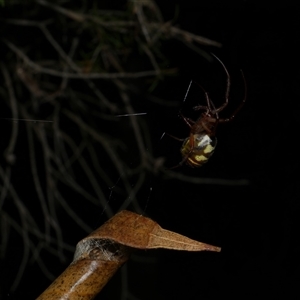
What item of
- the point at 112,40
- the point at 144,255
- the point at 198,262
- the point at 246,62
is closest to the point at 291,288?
the point at 198,262

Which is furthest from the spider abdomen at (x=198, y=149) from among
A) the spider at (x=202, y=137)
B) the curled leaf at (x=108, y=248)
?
the curled leaf at (x=108, y=248)

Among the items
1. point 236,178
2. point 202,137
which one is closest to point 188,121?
point 202,137

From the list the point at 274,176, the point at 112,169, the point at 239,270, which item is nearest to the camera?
the point at 112,169

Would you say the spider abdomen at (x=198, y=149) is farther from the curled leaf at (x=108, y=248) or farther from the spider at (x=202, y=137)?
the curled leaf at (x=108, y=248)

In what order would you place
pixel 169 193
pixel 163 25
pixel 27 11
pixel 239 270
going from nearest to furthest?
pixel 163 25 → pixel 27 11 → pixel 169 193 → pixel 239 270

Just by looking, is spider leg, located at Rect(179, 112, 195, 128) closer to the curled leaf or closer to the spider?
the spider

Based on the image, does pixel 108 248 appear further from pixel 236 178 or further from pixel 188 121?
pixel 236 178

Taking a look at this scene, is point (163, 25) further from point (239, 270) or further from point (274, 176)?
point (239, 270)
